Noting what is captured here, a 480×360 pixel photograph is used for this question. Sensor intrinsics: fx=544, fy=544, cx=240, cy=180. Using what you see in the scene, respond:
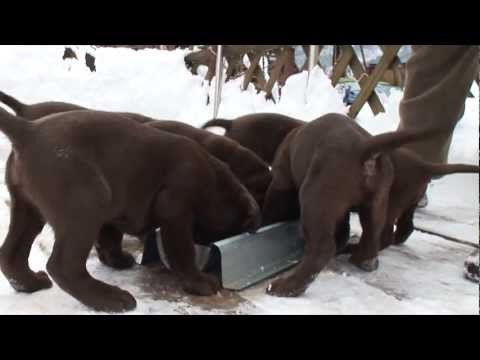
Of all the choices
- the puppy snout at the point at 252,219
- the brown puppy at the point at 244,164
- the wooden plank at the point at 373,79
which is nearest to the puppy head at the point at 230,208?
the puppy snout at the point at 252,219

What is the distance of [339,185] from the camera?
2.43 metres

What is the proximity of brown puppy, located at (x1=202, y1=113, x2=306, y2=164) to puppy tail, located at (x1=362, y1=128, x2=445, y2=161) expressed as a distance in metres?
1.33

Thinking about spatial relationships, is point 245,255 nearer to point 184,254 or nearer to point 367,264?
point 184,254

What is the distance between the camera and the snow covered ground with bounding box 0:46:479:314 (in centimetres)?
219

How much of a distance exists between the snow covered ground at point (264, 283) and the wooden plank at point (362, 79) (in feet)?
0.32

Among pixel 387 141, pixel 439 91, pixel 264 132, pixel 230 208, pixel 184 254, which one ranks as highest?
pixel 439 91

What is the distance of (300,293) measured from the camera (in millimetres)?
2297

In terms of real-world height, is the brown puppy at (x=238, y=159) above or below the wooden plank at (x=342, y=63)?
below

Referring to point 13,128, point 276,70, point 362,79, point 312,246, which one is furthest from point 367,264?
point 276,70

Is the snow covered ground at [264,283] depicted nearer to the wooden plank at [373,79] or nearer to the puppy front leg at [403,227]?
the puppy front leg at [403,227]

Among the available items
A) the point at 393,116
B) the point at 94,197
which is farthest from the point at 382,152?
the point at 393,116

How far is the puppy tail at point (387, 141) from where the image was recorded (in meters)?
2.41

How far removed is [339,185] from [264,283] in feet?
1.81

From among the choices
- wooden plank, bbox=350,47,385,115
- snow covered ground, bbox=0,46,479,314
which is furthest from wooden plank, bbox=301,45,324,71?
wooden plank, bbox=350,47,385,115
